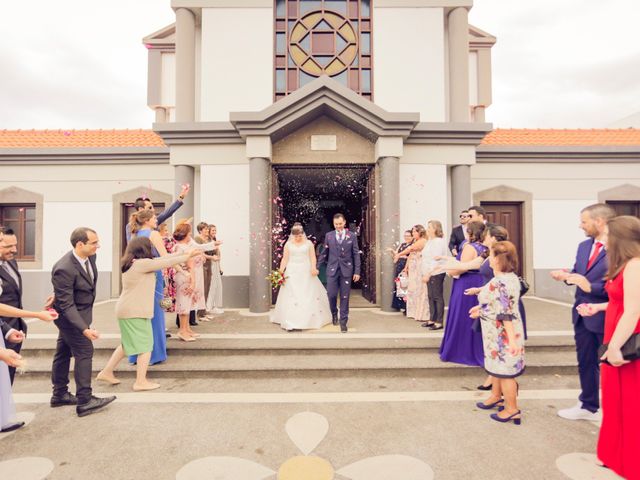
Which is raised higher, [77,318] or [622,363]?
[77,318]

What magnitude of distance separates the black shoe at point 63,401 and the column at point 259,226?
3.88 metres

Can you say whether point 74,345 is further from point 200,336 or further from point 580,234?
point 580,234

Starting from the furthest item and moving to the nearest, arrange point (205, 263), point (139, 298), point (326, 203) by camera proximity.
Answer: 1. point (326, 203)
2. point (205, 263)
3. point (139, 298)

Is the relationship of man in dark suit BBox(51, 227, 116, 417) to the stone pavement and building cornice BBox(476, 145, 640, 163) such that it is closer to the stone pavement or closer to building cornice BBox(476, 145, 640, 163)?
the stone pavement

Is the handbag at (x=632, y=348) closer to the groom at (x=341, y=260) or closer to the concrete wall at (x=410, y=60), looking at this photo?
the groom at (x=341, y=260)

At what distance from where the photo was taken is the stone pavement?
9.39 feet

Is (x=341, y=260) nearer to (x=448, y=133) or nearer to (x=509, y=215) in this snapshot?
(x=448, y=133)

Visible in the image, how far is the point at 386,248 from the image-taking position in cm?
770

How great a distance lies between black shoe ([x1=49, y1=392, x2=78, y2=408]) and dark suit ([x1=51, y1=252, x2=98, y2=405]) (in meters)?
0.04

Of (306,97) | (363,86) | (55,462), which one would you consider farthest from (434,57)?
(55,462)

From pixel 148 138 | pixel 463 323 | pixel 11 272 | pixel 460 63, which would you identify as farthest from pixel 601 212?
pixel 148 138

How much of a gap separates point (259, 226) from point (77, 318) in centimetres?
430

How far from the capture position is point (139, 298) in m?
4.12

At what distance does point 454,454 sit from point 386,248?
4991mm
